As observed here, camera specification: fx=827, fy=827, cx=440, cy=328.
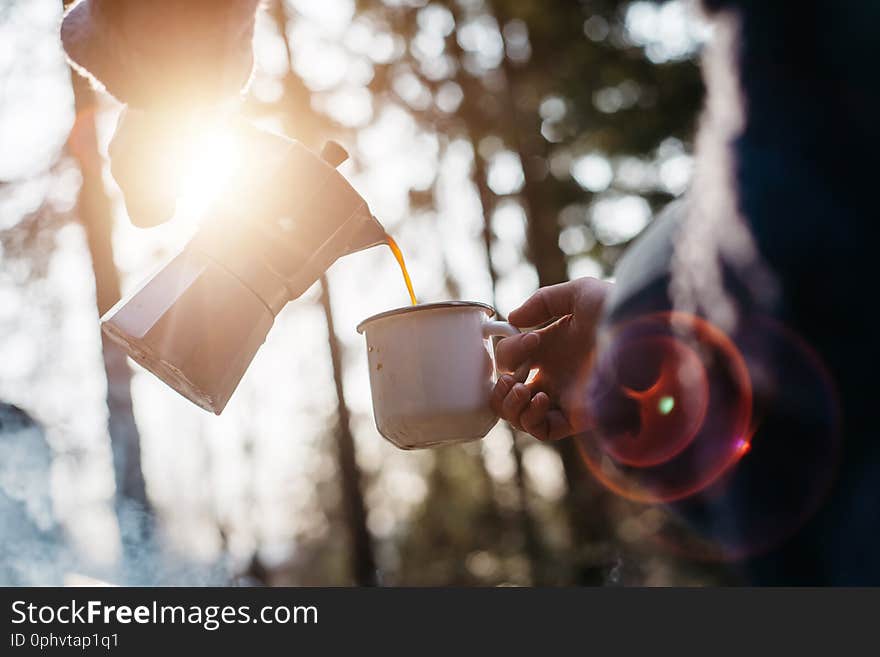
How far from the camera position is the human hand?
1.67 metres

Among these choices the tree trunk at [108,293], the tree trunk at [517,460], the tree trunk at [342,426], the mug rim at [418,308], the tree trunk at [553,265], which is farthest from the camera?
the tree trunk at [517,460]

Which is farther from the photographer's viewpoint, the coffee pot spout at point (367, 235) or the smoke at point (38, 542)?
the smoke at point (38, 542)

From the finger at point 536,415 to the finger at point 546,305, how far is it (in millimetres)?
161

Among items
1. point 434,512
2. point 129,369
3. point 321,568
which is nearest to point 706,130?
point 129,369

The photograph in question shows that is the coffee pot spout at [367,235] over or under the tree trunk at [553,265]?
under

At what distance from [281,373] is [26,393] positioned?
7.11 meters

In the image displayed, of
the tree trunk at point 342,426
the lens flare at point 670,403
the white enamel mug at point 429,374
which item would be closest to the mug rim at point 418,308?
the white enamel mug at point 429,374

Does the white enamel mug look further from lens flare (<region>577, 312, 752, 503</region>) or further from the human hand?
lens flare (<region>577, 312, 752, 503</region>)

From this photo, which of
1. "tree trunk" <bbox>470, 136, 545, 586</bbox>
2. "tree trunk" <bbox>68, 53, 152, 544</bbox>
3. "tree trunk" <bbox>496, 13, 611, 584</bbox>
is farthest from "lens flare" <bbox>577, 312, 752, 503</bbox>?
"tree trunk" <bbox>470, 136, 545, 586</bbox>

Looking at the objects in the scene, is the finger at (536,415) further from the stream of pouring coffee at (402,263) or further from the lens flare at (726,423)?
the lens flare at (726,423)

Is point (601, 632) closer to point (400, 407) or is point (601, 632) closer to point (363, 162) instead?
point (400, 407)

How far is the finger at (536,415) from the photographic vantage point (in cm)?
161

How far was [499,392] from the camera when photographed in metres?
1.55

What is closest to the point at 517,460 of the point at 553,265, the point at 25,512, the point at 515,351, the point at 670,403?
the point at 553,265
